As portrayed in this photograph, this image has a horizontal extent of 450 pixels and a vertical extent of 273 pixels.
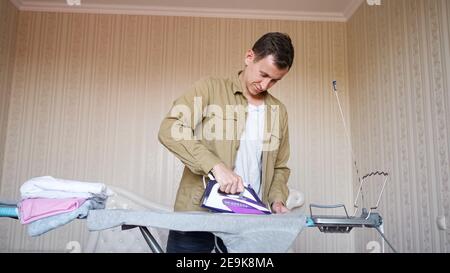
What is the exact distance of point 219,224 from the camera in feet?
3.38

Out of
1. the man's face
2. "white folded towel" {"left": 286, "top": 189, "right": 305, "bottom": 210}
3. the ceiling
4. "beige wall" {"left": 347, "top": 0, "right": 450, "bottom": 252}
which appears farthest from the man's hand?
the ceiling

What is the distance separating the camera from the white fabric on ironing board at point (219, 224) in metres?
1.03

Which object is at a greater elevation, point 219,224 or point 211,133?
point 211,133

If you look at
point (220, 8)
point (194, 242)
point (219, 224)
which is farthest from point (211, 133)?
point (220, 8)

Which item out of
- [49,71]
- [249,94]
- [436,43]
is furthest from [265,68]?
[49,71]

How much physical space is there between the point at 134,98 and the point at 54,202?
2.33 meters

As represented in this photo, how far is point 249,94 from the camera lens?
65.1 inches

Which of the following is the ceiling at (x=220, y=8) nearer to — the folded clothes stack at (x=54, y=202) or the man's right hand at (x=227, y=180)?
the man's right hand at (x=227, y=180)

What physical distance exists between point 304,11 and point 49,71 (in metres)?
2.22

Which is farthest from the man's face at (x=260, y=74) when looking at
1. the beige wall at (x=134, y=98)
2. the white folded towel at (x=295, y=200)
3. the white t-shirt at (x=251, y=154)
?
the beige wall at (x=134, y=98)

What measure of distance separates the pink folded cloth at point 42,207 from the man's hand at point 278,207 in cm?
74

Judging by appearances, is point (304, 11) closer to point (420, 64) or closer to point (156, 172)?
point (420, 64)

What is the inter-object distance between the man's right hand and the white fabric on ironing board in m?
0.23

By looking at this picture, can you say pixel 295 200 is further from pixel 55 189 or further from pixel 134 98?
pixel 55 189
